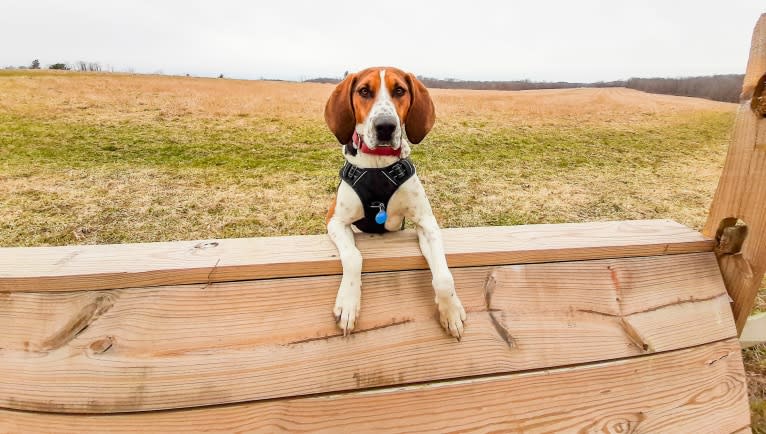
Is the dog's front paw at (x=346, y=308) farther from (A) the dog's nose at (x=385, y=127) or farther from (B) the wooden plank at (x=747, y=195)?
(B) the wooden plank at (x=747, y=195)

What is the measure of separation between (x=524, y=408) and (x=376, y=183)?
44.1 inches

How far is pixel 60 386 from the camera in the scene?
1.27 m

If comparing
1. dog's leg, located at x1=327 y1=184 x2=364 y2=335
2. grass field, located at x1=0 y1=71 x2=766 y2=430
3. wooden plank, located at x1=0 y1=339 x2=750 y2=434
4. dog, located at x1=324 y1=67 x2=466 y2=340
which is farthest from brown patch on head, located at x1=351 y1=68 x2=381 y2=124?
grass field, located at x1=0 y1=71 x2=766 y2=430

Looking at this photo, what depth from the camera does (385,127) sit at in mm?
1881

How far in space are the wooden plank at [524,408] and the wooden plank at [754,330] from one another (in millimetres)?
492

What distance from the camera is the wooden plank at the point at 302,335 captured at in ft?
4.22

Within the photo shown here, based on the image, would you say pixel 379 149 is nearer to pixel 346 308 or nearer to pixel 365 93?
pixel 365 93

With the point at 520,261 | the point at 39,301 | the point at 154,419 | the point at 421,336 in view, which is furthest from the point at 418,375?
the point at 39,301

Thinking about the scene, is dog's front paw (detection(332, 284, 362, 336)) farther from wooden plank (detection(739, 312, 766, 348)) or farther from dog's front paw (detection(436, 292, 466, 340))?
wooden plank (detection(739, 312, 766, 348))

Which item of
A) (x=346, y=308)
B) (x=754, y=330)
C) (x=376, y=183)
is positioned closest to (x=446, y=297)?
(x=346, y=308)

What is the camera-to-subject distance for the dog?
6.26 feet

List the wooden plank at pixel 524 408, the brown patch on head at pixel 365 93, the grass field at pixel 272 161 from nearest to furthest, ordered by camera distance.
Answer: the wooden plank at pixel 524 408
the brown patch on head at pixel 365 93
the grass field at pixel 272 161

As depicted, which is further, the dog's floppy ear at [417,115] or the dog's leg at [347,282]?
the dog's floppy ear at [417,115]

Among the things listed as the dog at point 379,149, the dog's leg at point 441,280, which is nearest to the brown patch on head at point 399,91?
the dog at point 379,149
